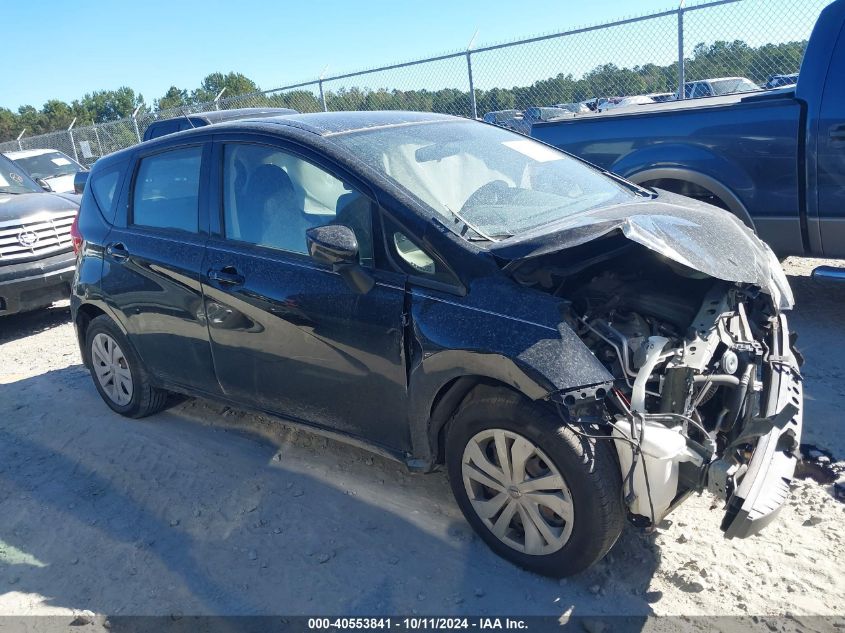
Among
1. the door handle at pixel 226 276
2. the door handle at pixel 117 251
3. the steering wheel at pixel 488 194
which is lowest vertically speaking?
the door handle at pixel 226 276

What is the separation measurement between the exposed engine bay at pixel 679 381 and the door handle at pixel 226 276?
5.04 ft

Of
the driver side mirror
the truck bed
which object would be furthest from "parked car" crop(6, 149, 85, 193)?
the driver side mirror

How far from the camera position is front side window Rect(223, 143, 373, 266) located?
314 centimetres

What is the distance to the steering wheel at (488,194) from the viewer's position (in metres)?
3.21

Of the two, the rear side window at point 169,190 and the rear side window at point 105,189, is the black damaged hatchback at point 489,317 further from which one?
the rear side window at point 105,189

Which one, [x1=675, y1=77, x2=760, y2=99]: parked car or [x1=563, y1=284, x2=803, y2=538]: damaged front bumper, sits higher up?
A: [x1=675, y1=77, x2=760, y2=99]: parked car

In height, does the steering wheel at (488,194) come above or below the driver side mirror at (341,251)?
above

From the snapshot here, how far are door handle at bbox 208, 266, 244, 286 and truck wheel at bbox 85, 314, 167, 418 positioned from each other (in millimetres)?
1174

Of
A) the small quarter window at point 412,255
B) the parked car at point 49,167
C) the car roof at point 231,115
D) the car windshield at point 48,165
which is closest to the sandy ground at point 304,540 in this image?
the small quarter window at point 412,255

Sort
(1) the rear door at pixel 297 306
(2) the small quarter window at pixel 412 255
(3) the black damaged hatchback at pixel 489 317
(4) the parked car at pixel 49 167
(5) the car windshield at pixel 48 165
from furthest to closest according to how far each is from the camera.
Result: (5) the car windshield at pixel 48 165, (4) the parked car at pixel 49 167, (1) the rear door at pixel 297 306, (2) the small quarter window at pixel 412 255, (3) the black damaged hatchback at pixel 489 317

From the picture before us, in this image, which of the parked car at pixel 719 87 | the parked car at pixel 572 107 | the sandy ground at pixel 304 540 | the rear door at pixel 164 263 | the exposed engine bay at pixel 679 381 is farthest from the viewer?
the parked car at pixel 572 107

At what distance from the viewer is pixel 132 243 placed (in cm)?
418

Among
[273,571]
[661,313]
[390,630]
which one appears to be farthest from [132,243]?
[661,313]

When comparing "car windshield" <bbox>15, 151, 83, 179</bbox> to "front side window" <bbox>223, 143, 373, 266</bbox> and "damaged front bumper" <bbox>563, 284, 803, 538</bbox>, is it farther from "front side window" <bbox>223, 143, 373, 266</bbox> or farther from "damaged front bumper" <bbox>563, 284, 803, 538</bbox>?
"damaged front bumper" <bbox>563, 284, 803, 538</bbox>
